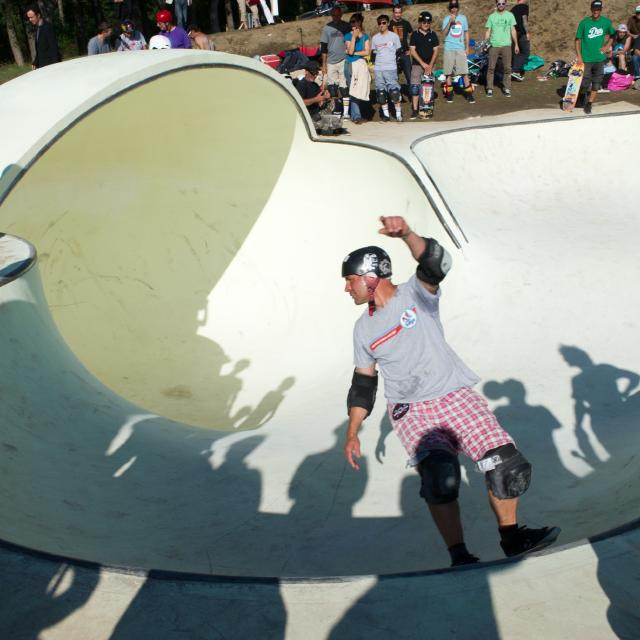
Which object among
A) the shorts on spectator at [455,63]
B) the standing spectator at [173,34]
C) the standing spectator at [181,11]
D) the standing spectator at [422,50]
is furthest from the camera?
the standing spectator at [181,11]

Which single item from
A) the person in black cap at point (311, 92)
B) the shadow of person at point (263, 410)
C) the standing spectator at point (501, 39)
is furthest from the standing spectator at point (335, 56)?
the shadow of person at point (263, 410)

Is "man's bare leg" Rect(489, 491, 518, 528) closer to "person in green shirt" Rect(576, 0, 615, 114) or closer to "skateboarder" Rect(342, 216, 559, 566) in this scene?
"skateboarder" Rect(342, 216, 559, 566)

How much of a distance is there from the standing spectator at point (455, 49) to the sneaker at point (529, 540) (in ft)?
40.9

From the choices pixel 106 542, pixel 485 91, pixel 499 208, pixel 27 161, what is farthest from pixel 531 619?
pixel 485 91

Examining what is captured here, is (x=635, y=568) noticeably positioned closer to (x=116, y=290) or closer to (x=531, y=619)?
(x=531, y=619)

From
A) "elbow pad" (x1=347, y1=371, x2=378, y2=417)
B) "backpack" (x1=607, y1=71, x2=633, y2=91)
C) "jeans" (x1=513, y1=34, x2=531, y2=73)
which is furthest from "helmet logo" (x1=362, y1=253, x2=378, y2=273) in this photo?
"jeans" (x1=513, y1=34, x2=531, y2=73)

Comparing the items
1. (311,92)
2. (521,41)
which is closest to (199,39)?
(311,92)

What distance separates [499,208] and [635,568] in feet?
22.8

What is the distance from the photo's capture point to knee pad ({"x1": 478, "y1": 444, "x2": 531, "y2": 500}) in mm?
3479

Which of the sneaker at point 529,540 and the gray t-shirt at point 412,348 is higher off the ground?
the gray t-shirt at point 412,348

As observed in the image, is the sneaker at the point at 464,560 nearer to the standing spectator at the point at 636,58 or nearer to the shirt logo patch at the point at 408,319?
the shirt logo patch at the point at 408,319

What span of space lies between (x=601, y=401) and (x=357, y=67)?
343 inches

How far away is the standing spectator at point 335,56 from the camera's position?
13008 mm

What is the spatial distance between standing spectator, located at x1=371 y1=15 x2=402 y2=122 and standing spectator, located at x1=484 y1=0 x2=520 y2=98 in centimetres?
223
